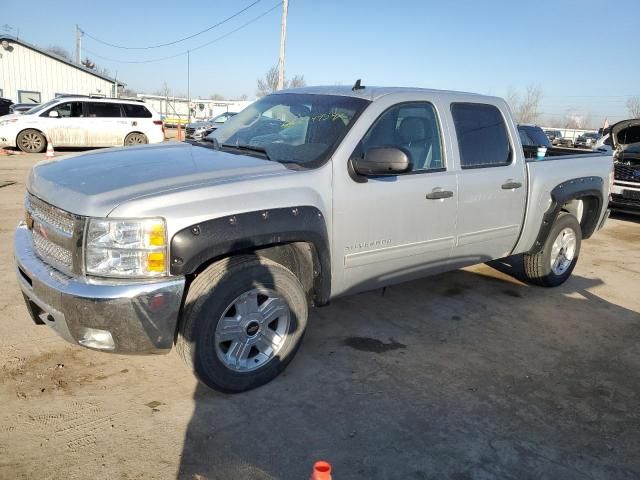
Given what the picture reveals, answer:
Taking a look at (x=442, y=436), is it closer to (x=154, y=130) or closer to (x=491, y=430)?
(x=491, y=430)

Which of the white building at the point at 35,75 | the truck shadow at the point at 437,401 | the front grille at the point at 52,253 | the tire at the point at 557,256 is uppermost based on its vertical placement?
the white building at the point at 35,75

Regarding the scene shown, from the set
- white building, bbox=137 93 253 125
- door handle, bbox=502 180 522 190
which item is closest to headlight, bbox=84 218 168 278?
door handle, bbox=502 180 522 190

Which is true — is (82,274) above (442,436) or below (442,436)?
above

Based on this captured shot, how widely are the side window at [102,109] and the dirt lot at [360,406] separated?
13068 mm

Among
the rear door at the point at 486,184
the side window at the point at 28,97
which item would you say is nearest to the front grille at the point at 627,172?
the rear door at the point at 486,184

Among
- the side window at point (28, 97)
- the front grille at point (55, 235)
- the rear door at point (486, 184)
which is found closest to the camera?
the front grille at point (55, 235)

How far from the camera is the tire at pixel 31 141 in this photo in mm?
15523

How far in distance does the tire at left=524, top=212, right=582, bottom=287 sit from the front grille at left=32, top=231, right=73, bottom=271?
14.4 ft

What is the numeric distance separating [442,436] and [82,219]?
7.52 ft

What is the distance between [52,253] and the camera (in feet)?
9.68

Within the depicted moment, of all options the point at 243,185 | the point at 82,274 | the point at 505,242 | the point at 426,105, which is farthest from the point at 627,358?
the point at 82,274

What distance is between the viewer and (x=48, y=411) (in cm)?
289

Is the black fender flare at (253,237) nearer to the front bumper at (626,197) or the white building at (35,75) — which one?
the front bumper at (626,197)

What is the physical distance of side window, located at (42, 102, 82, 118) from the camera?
15.8 m
